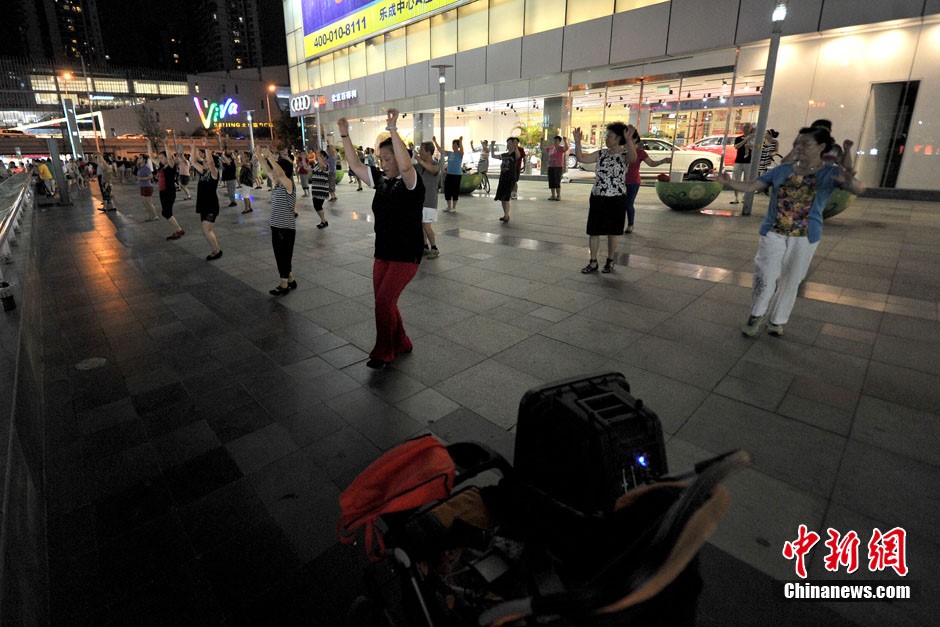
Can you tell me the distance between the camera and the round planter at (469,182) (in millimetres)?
18033

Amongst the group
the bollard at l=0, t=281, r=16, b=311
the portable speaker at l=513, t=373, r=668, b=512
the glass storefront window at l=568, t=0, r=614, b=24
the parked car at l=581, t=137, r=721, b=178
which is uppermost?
the glass storefront window at l=568, t=0, r=614, b=24

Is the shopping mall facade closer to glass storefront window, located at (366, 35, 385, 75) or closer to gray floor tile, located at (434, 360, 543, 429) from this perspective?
glass storefront window, located at (366, 35, 385, 75)

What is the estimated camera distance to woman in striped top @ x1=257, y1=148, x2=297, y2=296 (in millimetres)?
6348

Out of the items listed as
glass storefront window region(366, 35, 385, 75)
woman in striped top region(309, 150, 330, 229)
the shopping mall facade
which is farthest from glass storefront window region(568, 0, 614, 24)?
glass storefront window region(366, 35, 385, 75)

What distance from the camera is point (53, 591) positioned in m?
2.25

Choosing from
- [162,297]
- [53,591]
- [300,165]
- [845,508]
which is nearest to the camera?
[53,591]

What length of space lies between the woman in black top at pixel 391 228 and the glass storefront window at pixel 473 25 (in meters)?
22.9

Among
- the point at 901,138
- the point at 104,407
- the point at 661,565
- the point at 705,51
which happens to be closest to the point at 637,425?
the point at 661,565

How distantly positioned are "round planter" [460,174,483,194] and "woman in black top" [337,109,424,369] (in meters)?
14.0

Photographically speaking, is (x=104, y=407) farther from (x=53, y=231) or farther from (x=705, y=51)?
(x=705, y=51)

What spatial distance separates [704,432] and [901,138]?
53.9 feet

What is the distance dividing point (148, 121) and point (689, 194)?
85.8 metres

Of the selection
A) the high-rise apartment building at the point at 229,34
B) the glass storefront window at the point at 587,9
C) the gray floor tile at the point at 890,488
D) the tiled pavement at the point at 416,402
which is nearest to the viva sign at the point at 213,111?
the glass storefront window at the point at 587,9

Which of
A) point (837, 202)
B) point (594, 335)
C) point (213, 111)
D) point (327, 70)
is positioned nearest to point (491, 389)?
point (594, 335)
